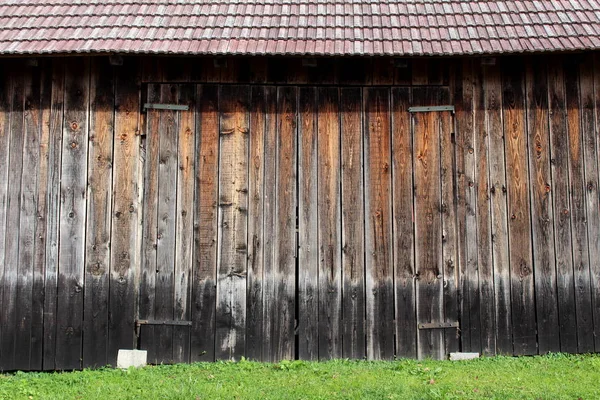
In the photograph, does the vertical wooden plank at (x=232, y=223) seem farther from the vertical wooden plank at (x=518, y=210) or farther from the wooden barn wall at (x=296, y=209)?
the vertical wooden plank at (x=518, y=210)

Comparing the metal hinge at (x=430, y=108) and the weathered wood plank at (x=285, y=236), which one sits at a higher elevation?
the metal hinge at (x=430, y=108)

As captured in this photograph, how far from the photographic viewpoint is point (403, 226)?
6.12 m

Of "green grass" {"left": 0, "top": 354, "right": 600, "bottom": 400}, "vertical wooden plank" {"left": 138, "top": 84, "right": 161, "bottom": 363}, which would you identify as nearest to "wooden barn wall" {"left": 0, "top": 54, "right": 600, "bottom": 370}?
"vertical wooden plank" {"left": 138, "top": 84, "right": 161, "bottom": 363}

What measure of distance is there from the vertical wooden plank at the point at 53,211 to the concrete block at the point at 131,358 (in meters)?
0.73

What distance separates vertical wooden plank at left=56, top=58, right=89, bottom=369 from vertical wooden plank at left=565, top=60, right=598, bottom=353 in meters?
5.39

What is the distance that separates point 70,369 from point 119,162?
2300 mm

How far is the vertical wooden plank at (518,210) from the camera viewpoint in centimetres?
604

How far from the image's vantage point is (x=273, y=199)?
614 cm

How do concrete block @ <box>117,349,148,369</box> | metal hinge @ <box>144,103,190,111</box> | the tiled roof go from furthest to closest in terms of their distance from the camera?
metal hinge @ <box>144,103,190,111</box> < concrete block @ <box>117,349,148,369</box> < the tiled roof

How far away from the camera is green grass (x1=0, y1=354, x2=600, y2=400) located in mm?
4785

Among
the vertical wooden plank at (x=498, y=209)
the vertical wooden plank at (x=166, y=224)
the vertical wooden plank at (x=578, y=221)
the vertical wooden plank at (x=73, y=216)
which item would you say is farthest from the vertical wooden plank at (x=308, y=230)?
the vertical wooden plank at (x=578, y=221)

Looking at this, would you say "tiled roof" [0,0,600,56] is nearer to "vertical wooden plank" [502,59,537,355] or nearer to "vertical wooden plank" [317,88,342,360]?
"vertical wooden plank" [502,59,537,355]

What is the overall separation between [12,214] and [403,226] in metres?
4.29

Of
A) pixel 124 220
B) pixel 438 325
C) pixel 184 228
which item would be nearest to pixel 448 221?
pixel 438 325
